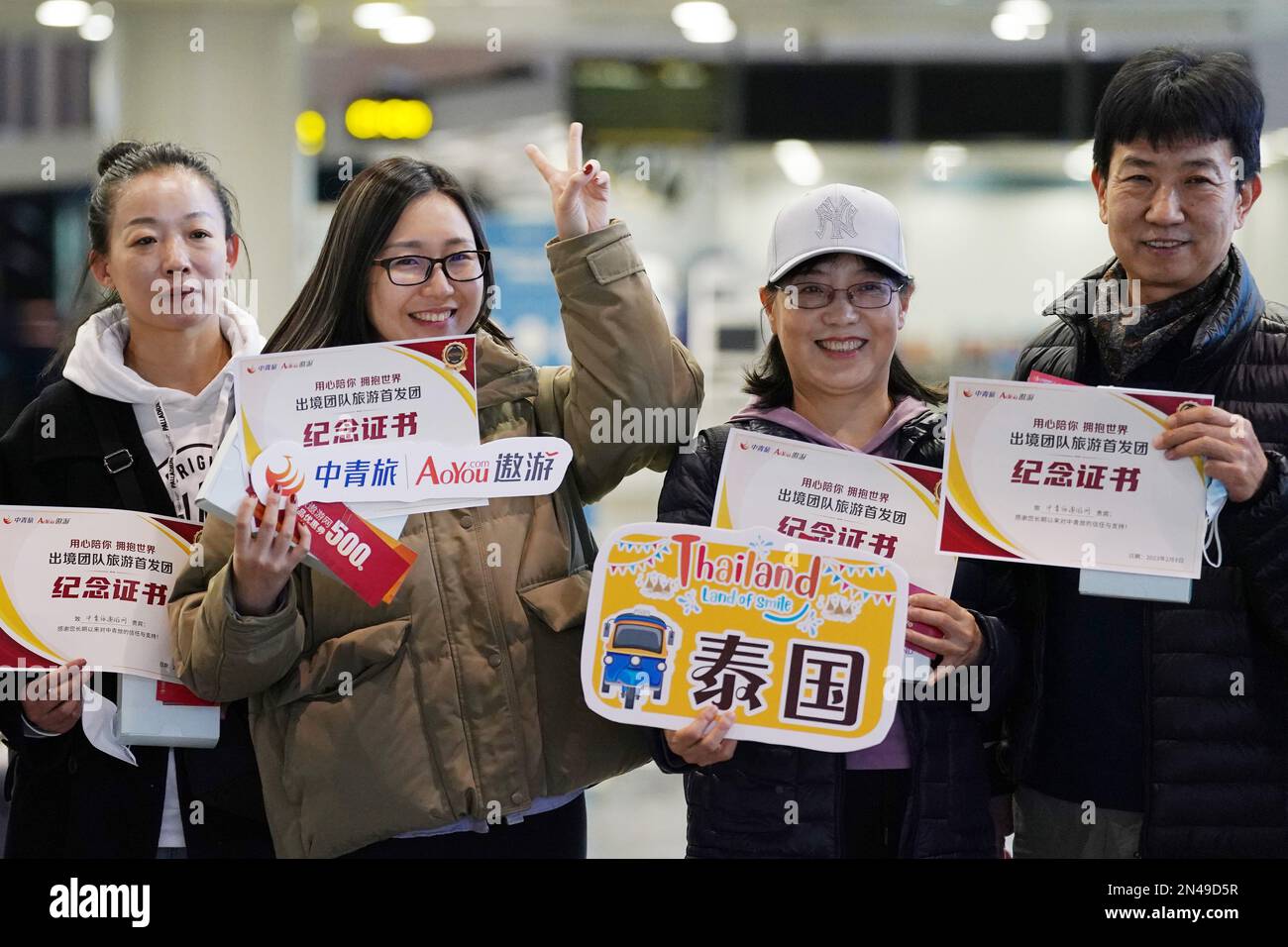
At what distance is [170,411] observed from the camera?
218 cm

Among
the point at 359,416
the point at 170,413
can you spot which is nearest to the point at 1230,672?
the point at 359,416

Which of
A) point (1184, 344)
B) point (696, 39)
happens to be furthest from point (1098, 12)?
point (1184, 344)

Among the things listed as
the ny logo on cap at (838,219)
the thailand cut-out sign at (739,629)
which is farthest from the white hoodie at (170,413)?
the ny logo on cap at (838,219)

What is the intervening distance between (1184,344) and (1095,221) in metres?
4.80

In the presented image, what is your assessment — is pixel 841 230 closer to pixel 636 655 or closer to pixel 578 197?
pixel 578 197

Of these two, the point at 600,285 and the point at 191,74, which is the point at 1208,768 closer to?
the point at 600,285

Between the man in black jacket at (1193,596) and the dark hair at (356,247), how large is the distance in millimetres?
1002

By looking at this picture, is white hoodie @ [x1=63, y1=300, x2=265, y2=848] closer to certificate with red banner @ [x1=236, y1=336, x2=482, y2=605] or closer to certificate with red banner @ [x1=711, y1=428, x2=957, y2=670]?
certificate with red banner @ [x1=236, y1=336, x2=482, y2=605]

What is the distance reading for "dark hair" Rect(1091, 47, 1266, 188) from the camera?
6.63 ft

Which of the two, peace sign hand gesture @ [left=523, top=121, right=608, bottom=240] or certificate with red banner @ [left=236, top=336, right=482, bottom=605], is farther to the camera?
peace sign hand gesture @ [left=523, top=121, right=608, bottom=240]

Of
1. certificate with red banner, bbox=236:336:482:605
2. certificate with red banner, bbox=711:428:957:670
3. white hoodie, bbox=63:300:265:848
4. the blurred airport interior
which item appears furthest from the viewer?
the blurred airport interior

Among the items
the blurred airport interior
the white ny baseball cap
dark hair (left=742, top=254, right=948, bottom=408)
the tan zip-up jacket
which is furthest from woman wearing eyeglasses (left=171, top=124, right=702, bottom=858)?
the blurred airport interior

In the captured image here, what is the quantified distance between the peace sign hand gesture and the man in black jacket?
781mm

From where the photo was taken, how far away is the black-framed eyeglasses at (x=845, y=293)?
6.63 feet
